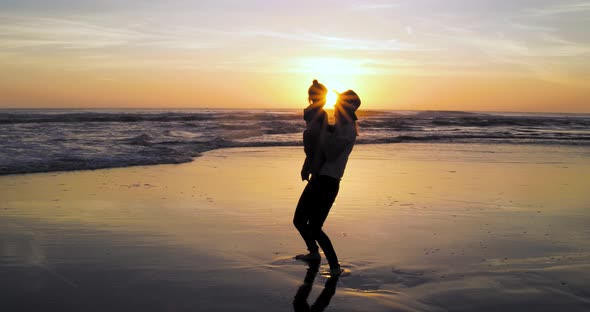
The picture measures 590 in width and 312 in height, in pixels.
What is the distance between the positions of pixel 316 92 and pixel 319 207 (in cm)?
103

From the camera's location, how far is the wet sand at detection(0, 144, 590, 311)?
4281 millimetres

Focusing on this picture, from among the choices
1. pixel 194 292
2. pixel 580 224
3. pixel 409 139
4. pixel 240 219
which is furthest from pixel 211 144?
pixel 194 292

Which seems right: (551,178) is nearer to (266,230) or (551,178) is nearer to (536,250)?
(536,250)

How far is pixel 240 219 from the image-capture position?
7.07 metres

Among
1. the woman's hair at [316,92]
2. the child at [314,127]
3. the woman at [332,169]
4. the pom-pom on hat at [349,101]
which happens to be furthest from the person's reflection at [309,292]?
the woman's hair at [316,92]

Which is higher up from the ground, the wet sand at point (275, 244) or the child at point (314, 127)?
the child at point (314, 127)

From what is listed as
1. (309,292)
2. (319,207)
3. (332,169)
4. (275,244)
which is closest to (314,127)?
(332,169)

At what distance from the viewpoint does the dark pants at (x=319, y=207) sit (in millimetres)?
4988

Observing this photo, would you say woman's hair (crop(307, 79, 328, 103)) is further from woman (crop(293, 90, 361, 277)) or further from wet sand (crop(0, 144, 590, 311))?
wet sand (crop(0, 144, 590, 311))

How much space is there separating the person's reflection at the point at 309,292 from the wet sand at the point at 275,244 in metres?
0.02

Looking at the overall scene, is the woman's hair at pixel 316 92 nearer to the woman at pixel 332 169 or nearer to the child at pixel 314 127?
the child at pixel 314 127

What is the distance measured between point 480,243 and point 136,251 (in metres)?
3.52

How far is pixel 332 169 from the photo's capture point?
4.94 meters

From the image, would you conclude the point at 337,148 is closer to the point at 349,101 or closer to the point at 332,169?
the point at 332,169
